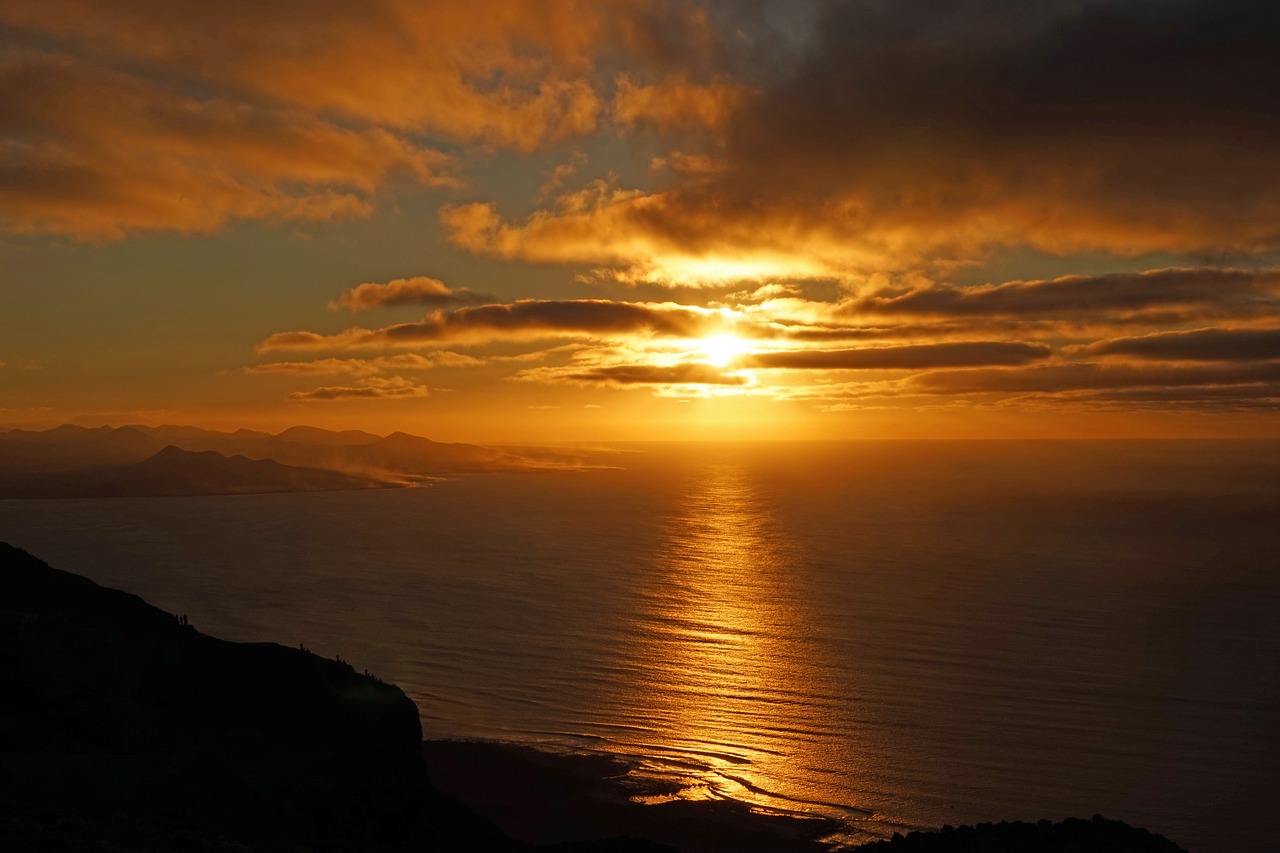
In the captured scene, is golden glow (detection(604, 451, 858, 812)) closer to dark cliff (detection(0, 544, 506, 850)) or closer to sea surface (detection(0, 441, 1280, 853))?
sea surface (detection(0, 441, 1280, 853))

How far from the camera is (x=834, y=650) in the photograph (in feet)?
241

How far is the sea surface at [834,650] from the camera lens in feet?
150

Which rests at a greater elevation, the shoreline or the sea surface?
the sea surface

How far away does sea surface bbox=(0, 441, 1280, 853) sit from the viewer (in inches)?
1799

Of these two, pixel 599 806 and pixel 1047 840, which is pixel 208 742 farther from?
pixel 1047 840

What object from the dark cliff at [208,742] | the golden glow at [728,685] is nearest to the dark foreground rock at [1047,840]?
the golden glow at [728,685]

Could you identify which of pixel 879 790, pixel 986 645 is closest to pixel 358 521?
pixel 986 645

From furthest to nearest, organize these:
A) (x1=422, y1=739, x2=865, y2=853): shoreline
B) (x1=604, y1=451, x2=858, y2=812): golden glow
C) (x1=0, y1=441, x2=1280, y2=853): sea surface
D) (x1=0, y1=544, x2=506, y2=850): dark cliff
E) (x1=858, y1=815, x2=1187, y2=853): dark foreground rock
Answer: (x1=604, y1=451, x2=858, y2=812): golden glow → (x1=0, y1=441, x2=1280, y2=853): sea surface → (x1=422, y1=739, x2=865, y2=853): shoreline → (x1=0, y1=544, x2=506, y2=850): dark cliff → (x1=858, y1=815, x2=1187, y2=853): dark foreground rock

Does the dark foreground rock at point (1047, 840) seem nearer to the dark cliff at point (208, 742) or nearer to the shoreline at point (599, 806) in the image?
the shoreline at point (599, 806)

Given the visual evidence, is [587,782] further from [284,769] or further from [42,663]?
[42,663]

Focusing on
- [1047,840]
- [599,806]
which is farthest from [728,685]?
[1047,840]

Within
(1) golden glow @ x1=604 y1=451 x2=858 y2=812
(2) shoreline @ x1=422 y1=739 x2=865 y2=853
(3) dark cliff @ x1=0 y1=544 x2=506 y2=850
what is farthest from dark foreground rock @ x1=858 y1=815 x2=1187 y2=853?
(3) dark cliff @ x1=0 y1=544 x2=506 y2=850

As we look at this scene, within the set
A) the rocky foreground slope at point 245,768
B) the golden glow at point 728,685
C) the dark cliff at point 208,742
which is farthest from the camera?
the golden glow at point 728,685

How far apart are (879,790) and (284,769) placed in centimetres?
2940
